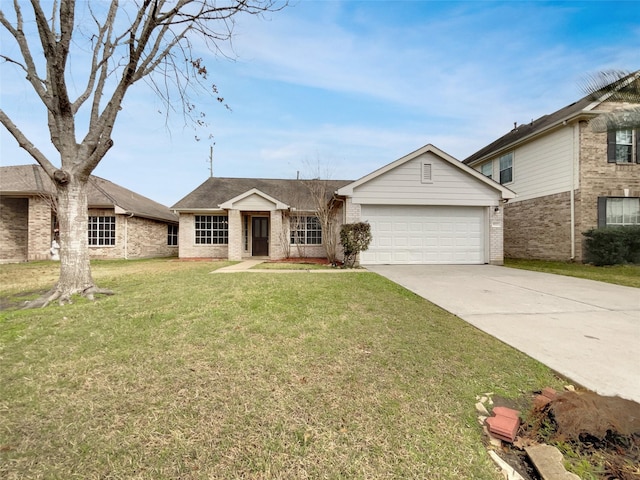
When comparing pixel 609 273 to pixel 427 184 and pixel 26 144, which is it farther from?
pixel 26 144

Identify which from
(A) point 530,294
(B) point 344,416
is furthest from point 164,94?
(A) point 530,294

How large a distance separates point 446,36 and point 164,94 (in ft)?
Answer: 31.5

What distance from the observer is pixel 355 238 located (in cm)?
1135

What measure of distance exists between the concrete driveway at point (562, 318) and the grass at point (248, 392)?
0.39m

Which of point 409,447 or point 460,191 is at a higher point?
point 460,191

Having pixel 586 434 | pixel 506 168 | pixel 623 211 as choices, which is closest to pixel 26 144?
pixel 586 434

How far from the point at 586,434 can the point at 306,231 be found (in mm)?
15221

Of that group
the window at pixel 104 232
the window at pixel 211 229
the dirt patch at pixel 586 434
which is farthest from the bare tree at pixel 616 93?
the window at pixel 104 232

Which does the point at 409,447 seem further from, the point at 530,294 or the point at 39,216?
the point at 39,216

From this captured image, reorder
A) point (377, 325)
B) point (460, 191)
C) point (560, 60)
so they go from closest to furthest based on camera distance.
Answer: point (377, 325) < point (560, 60) < point (460, 191)

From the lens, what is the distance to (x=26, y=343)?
367cm

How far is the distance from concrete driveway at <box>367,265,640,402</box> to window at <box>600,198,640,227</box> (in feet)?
22.0

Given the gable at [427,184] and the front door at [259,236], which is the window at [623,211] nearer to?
the gable at [427,184]

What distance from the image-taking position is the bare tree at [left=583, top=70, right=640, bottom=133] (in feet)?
13.8
